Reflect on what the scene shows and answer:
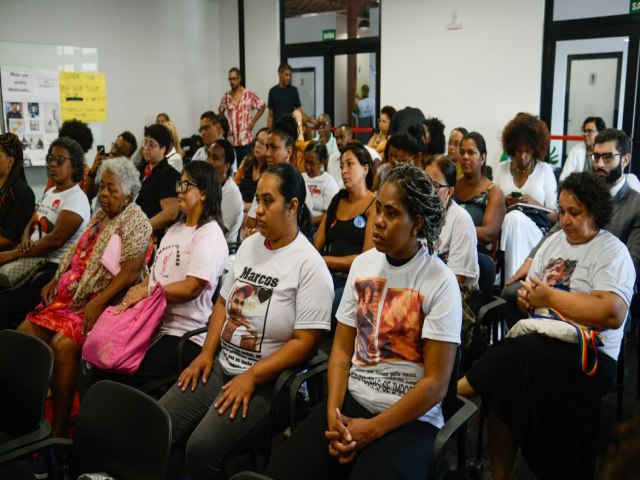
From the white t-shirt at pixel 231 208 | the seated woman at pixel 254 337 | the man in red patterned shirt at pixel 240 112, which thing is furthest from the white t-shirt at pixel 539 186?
the man in red patterned shirt at pixel 240 112

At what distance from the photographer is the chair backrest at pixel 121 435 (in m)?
1.59

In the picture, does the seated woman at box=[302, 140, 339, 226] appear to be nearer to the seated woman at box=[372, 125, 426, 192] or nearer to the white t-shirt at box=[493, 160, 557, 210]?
the seated woman at box=[372, 125, 426, 192]

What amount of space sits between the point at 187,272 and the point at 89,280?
535 millimetres

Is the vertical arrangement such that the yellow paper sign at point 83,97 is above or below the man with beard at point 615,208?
above

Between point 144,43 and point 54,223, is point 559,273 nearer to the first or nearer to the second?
point 54,223

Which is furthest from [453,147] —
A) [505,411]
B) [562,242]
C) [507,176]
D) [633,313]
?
[505,411]

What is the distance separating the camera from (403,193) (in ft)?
6.34

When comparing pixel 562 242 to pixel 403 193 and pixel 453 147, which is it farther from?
pixel 453 147

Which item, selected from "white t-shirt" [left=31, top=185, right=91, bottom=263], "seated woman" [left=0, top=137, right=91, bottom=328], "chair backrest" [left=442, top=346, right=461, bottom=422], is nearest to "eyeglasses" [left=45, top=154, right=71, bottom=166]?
"seated woman" [left=0, top=137, right=91, bottom=328]

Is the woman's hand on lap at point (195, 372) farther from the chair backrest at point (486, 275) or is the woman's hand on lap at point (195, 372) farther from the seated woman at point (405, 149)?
the seated woman at point (405, 149)

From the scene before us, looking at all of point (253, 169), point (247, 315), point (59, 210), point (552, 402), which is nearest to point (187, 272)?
point (247, 315)

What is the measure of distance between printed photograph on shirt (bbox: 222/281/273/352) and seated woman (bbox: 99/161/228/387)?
0.31m

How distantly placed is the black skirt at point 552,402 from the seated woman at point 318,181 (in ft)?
7.39

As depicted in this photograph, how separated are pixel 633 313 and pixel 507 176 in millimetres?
1526
